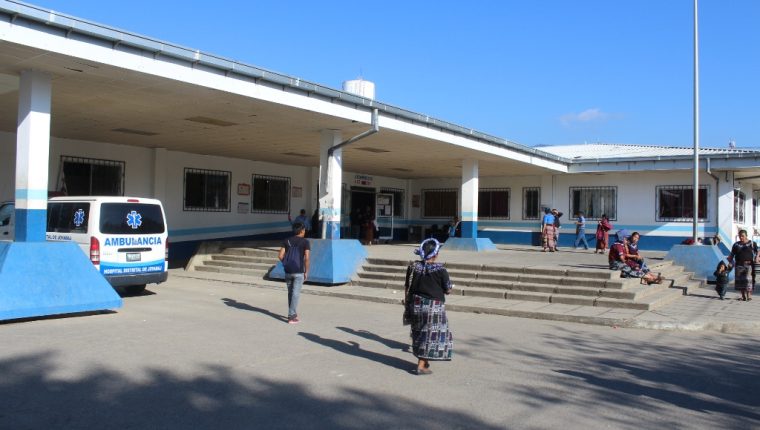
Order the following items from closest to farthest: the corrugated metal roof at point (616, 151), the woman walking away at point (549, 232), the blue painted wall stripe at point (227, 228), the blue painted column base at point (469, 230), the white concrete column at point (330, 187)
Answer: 1. the white concrete column at point (330, 187)
2. the blue painted wall stripe at point (227, 228)
3. the blue painted column base at point (469, 230)
4. the woman walking away at point (549, 232)
5. the corrugated metal roof at point (616, 151)

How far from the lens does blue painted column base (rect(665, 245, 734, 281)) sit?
16.3 metres

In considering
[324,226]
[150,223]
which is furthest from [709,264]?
[150,223]

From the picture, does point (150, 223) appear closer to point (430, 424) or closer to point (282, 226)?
point (430, 424)

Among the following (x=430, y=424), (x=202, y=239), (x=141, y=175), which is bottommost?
(x=430, y=424)

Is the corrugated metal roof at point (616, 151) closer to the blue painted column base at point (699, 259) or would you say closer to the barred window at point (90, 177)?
the blue painted column base at point (699, 259)

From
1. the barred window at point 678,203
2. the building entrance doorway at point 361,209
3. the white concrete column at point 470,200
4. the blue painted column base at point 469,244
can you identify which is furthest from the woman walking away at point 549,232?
the building entrance doorway at point 361,209

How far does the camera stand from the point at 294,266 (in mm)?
9789

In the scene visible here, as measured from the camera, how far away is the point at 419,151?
1898 centimetres

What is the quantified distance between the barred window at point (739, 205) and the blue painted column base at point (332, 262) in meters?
14.9

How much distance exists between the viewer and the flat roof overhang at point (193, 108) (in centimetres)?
906

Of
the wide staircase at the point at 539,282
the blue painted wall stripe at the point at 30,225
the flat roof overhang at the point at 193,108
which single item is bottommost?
the wide staircase at the point at 539,282

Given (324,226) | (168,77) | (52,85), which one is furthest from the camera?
(324,226)

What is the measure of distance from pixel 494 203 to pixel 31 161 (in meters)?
20.1

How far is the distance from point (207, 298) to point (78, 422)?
307 inches
